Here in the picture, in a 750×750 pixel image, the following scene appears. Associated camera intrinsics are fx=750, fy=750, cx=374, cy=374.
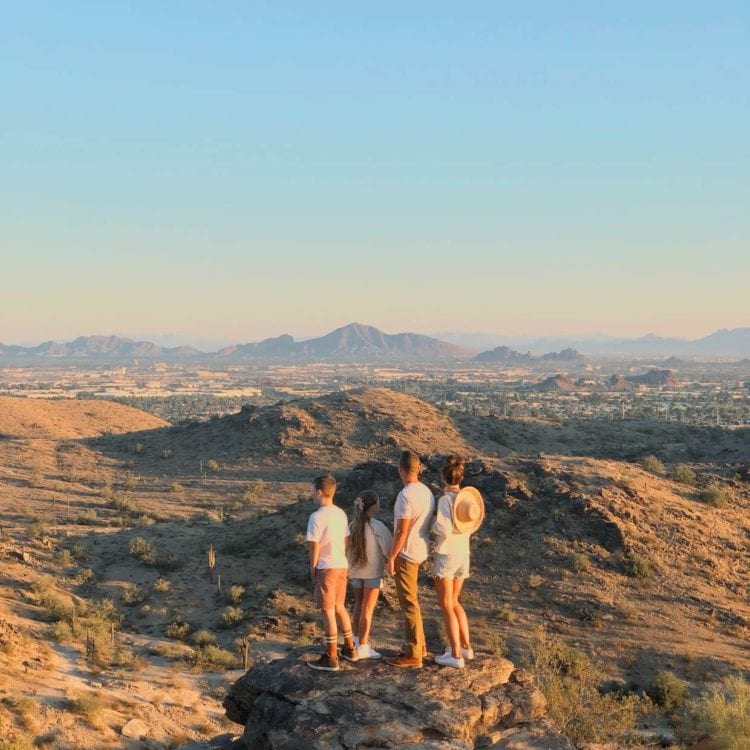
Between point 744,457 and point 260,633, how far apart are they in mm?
33145

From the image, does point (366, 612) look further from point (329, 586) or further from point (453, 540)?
point (453, 540)

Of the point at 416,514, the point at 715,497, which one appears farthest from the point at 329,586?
the point at 715,497

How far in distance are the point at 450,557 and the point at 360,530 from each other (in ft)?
3.56

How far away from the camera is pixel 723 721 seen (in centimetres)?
1143

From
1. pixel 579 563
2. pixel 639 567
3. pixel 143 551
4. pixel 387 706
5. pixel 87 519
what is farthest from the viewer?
pixel 87 519

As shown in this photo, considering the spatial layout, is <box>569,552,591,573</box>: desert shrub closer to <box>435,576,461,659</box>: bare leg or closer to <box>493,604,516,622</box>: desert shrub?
<box>493,604,516,622</box>: desert shrub

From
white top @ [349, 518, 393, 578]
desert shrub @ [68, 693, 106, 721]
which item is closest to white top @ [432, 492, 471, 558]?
white top @ [349, 518, 393, 578]

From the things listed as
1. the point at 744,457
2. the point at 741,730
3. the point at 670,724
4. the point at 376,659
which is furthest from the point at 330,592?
the point at 744,457

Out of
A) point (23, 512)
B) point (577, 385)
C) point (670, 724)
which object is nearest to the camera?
point (670, 724)

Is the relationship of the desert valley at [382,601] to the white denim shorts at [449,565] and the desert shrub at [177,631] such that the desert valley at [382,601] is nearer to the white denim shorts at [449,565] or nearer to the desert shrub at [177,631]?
the desert shrub at [177,631]

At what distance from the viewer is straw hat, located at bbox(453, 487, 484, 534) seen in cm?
855

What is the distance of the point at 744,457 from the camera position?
138 ft

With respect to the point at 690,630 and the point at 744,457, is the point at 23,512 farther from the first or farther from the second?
the point at 744,457

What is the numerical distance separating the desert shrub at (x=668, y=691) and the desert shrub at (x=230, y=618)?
400 inches
